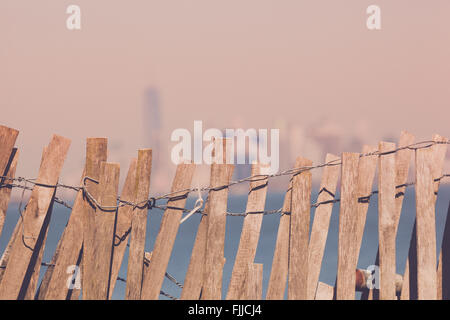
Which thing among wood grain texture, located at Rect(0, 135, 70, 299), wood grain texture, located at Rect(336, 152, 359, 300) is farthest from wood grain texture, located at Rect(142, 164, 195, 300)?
wood grain texture, located at Rect(336, 152, 359, 300)

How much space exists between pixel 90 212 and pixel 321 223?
2.09m

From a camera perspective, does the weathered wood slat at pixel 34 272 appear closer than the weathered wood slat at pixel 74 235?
No

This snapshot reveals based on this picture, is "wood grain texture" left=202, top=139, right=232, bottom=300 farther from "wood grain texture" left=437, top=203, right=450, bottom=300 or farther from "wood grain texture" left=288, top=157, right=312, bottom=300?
"wood grain texture" left=437, top=203, right=450, bottom=300

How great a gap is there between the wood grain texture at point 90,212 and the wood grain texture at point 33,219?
32cm

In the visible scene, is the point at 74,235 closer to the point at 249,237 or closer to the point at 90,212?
the point at 90,212

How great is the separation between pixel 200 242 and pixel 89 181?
3.81ft

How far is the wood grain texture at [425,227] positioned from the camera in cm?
586

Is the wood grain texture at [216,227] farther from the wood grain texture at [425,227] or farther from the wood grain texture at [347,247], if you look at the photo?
the wood grain texture at [425,227]

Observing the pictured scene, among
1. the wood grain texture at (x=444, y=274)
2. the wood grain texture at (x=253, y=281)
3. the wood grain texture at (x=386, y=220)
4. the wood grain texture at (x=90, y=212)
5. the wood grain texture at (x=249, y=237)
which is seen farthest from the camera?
the wood grain texture at (x=444, y=274)

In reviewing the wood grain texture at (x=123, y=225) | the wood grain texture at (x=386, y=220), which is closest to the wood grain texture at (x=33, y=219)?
the wood grain texture at (x=123, y=225)

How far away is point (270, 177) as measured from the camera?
551 centimetres

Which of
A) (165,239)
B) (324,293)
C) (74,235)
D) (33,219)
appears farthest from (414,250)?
(33,219)
